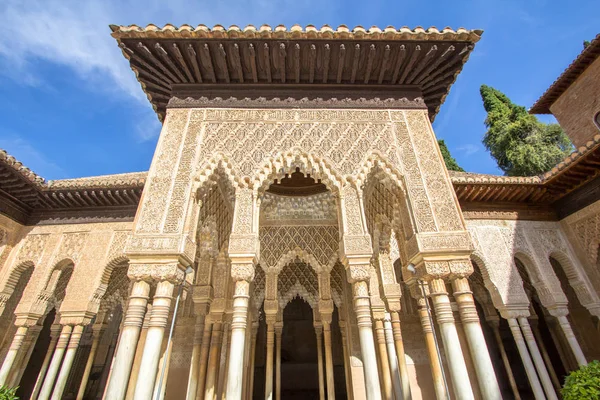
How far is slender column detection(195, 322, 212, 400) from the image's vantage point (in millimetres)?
5934

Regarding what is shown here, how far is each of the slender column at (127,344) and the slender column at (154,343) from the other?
16cm

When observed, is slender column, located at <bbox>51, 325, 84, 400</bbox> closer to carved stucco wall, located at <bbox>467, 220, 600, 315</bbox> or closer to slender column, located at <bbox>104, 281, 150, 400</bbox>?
slender column, located at <bbox>104, 281, 150, 400</bbox>

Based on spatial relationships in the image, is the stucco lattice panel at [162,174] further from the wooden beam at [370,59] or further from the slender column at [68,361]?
the slender column at [68,361]

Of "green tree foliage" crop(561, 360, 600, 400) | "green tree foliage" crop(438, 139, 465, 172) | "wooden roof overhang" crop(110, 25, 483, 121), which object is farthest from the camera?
"green tree foliage" crop(438, 139, 465, 172)

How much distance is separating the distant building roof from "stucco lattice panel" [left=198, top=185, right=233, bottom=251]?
9843mm

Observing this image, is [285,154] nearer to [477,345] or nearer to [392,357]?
[477,345]

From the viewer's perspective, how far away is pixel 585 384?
4223mm

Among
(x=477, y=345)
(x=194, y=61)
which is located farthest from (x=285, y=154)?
(x=477, y=345)

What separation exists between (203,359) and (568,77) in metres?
12.4

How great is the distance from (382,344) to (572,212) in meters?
5.13

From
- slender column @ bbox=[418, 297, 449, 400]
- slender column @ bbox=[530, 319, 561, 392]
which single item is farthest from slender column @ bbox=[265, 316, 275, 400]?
slender column @ bbox=[530, 319, 561, 392]

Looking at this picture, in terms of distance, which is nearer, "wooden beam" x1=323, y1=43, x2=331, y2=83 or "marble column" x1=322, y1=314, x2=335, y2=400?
"wooden beam" x1=323, y1=43, x2=331, y2=83

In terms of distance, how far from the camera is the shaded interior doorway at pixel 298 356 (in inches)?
429

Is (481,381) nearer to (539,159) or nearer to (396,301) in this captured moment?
(396,301)
